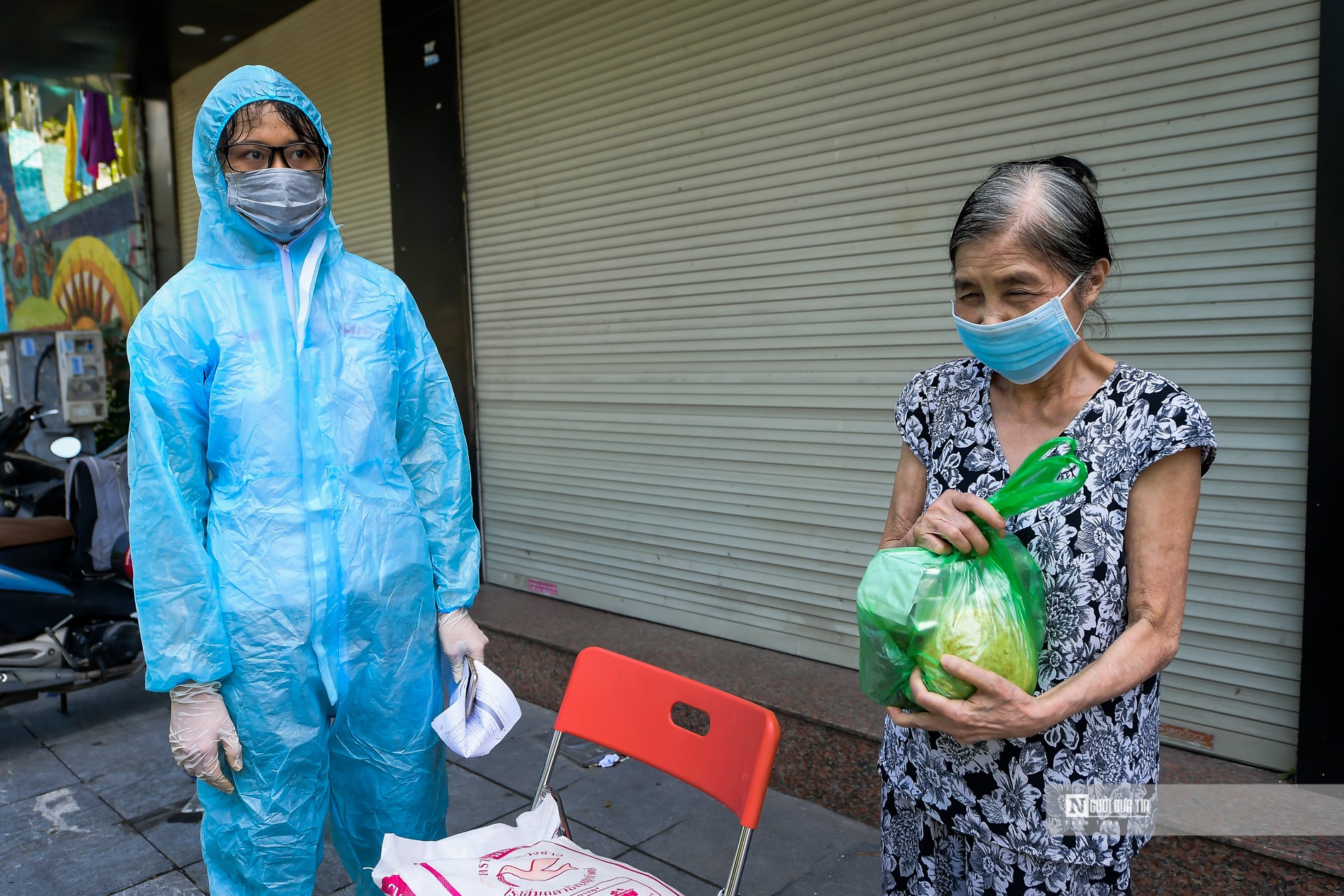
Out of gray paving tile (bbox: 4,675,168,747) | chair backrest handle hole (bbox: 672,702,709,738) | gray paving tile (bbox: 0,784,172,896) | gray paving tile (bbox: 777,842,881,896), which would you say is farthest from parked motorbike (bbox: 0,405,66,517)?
gray paving tile (bbox: 777,842,881,896)

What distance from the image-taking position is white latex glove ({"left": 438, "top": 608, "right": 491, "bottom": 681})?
6.55 feet

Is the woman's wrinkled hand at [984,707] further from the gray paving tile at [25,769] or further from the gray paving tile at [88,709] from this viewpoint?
the gray paving tile at [88,709]

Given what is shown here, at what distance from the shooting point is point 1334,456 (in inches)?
96.1

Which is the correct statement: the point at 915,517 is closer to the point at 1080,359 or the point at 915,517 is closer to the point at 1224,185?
the point at 1080,359

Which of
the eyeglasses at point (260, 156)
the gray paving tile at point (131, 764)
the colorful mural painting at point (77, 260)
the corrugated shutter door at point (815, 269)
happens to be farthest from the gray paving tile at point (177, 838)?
the colorful mural painting at point (77, 260)

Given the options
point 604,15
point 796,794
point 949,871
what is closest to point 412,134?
point 604,15

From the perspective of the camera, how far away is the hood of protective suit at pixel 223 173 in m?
1.86

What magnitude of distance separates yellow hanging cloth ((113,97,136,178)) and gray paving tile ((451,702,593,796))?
7.55 m

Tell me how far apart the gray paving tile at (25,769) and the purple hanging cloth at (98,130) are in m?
6.87

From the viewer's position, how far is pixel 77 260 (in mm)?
9711

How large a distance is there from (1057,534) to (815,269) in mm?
2497

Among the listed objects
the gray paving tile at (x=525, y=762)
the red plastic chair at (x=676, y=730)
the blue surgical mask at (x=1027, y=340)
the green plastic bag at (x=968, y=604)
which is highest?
the blue surgical mask at (x=1027, y=340)

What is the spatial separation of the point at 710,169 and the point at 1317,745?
9.85 ft

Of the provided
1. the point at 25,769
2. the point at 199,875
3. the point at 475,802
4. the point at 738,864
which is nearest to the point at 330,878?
the point at 199,875
